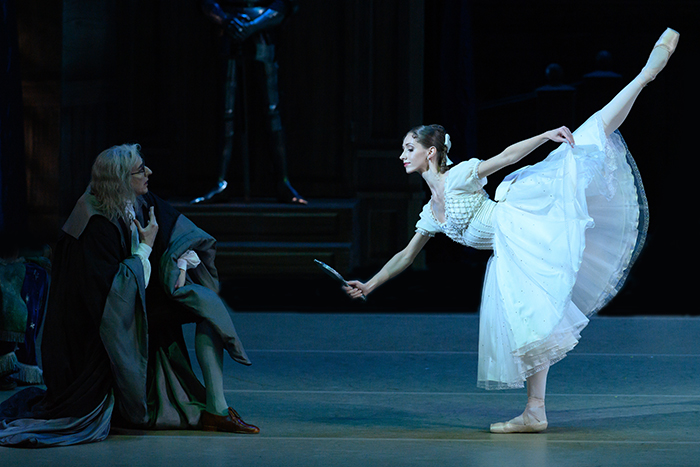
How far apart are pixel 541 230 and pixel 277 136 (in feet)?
15.6

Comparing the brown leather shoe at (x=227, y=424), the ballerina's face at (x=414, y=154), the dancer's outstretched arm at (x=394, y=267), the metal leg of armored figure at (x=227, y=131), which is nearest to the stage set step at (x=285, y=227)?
the metal leg of armored figure at (x=227, y=131)

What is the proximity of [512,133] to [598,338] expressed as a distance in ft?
15.5

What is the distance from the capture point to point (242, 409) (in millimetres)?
4641

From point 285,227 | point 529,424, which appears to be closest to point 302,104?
point 285,227

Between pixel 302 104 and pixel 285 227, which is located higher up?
pixel 302 104

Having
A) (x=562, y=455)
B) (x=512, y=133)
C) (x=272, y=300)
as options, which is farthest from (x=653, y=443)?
(x=512, y=133)

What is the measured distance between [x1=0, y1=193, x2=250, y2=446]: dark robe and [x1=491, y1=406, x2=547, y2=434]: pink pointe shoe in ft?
3.42

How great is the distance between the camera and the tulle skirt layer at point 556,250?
4133 mm

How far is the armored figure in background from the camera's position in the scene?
8297 mm

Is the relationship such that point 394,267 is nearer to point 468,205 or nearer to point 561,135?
point 468,205

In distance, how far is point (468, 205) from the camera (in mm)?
4301

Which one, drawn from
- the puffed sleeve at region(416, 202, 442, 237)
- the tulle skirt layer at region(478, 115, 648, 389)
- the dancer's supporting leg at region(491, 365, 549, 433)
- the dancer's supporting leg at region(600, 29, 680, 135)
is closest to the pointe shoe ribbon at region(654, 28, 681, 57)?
the dancer's supporting leg at region(600, 29, 680, 135)

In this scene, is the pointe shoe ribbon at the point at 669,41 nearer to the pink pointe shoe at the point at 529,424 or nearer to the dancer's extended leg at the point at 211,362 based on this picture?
the pink pointe shoe at the point at 529,424

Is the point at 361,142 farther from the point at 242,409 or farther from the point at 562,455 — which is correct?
the point at 562,455
